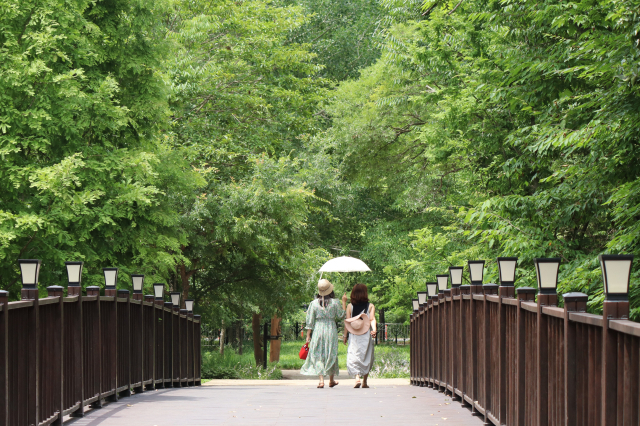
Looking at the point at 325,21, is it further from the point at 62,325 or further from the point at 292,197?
the point at 62,325

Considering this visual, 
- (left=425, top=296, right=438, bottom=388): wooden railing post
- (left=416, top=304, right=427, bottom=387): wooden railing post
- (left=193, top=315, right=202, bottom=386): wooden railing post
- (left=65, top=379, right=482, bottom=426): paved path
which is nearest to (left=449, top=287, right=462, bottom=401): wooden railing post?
(left=65, top=379, right=482, bottom=426): paved path

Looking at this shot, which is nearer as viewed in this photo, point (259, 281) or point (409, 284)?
point (259, 281)

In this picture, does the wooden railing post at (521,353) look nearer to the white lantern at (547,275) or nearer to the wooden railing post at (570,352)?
the white lantern at (547,275)

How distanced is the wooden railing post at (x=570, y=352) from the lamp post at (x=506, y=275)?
2.17 m

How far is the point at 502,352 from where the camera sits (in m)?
6.41

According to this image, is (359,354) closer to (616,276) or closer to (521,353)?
(521,353)

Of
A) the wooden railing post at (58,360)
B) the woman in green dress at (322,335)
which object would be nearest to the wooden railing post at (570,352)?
the wooden railing post at (58,360)

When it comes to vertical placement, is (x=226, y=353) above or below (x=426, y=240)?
below

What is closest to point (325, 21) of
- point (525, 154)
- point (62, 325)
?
point (525, 154)

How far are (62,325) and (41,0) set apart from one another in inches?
347

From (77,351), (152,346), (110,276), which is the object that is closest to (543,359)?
(77,351)

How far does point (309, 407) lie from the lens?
338 inches

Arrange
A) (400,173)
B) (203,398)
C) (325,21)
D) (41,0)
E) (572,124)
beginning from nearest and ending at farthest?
(203,398)
(572,124)
(41,0)
(400,173)
(325,21)

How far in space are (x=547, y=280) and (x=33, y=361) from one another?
393 centimetres
